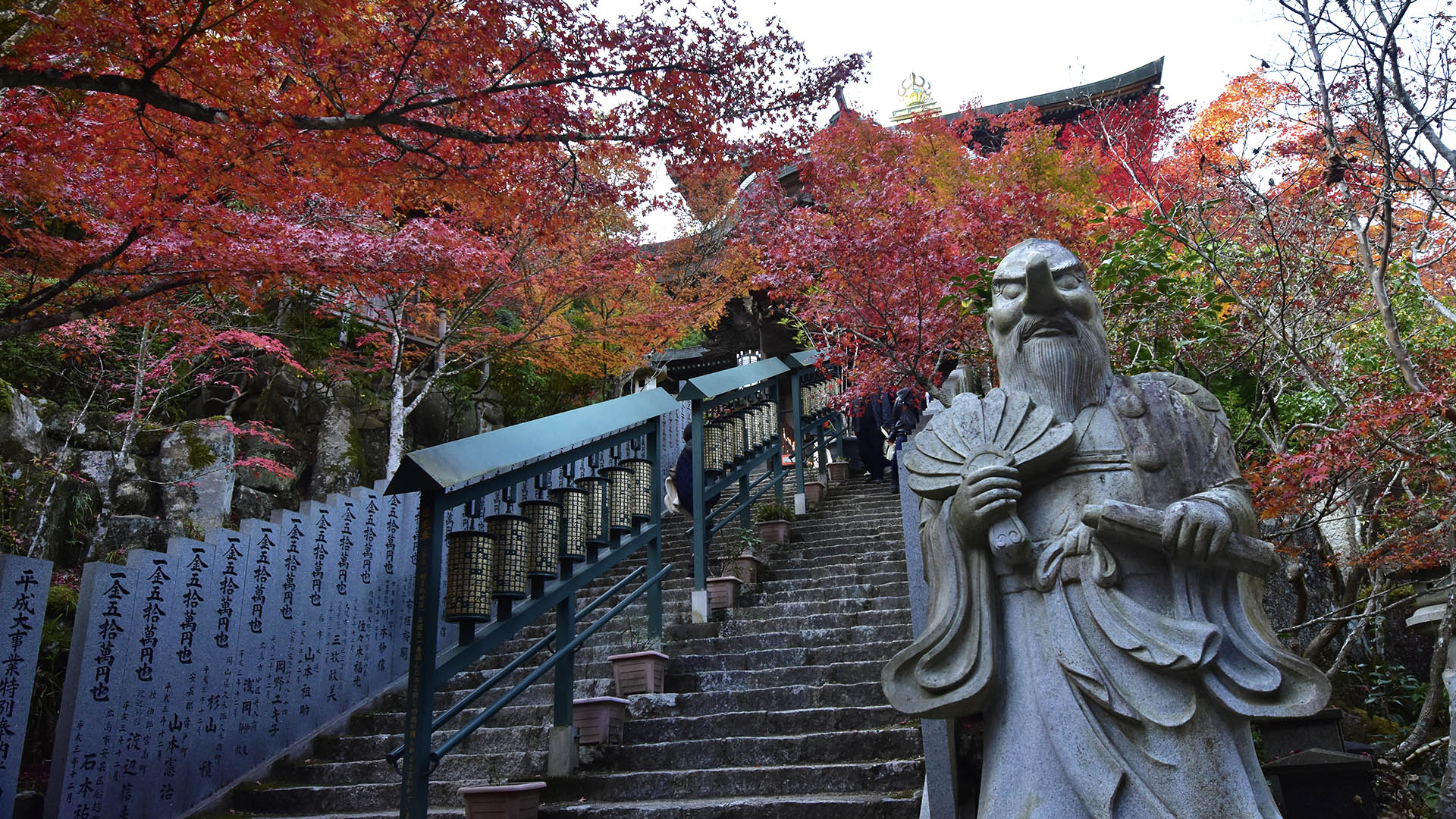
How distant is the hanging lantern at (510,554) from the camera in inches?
227

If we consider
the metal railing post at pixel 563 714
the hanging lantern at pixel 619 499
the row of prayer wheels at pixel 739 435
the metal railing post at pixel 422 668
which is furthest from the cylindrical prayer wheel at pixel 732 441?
the metal railing post at pixel 422 668

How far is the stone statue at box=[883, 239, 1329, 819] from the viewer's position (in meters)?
2.68

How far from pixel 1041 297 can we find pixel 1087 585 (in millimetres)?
995

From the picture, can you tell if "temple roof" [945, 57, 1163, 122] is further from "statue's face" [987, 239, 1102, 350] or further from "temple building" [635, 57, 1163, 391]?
"statue's face" [987, 239, 1102, 350]

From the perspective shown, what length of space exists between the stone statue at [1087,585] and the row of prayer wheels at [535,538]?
3.25 meters

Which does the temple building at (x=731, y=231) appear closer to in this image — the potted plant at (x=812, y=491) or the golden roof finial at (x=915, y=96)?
the golden roof finial at (x=915, y=96)

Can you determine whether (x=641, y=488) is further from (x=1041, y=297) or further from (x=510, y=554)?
(x=1041, y=297)

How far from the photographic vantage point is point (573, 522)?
6461 millimetres

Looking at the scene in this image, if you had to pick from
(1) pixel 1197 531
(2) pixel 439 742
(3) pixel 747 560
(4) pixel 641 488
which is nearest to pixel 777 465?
(3) pixel 747 560

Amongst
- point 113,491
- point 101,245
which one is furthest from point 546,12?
point 113,491

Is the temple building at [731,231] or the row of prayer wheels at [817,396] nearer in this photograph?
the row of prayer wheels at [817,396]

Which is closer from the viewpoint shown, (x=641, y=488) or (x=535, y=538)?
(x=535, y=538)

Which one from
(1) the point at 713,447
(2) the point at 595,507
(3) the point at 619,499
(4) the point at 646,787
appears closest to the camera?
(4) the point at 646,787

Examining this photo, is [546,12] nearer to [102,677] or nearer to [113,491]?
[102,677]
